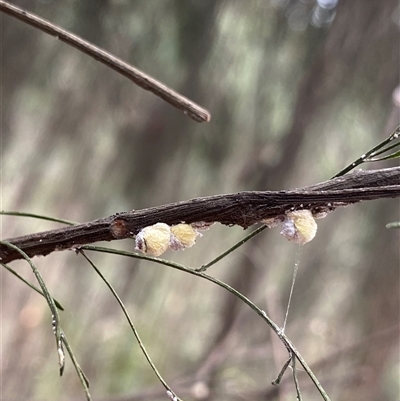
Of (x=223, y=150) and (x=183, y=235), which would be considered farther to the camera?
(x=223, y=150)

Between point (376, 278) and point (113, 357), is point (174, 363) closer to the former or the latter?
point (113, 357)

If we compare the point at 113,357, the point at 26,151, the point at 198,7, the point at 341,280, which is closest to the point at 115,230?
the point at 198,7

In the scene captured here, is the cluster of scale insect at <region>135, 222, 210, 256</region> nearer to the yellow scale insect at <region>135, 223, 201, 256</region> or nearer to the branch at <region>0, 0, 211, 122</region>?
the yellow scale insect at <region>135, 223, 201, 256</region>

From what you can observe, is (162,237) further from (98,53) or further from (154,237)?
(98,53)

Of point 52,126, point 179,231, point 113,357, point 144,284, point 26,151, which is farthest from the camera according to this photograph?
point 113,357

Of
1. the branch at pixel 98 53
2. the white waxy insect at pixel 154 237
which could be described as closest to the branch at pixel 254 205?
the white waxy insect at pixel 154 237

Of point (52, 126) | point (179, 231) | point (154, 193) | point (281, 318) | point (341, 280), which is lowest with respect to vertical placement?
point (179, 231)

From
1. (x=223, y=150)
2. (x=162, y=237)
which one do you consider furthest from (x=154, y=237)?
(x=223, y=150)

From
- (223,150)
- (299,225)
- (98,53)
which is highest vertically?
(223,150)
